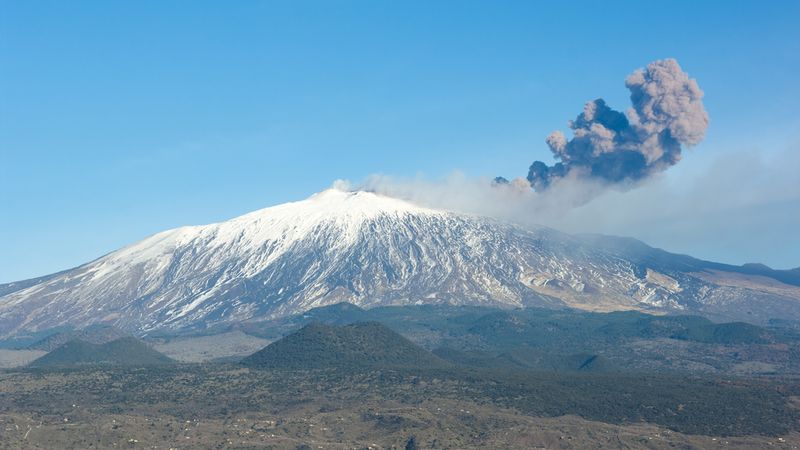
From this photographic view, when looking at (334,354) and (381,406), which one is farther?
(334,354)

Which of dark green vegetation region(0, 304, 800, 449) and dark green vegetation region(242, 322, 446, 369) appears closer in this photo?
dark green vegetation region(0, 304, 800, 449)

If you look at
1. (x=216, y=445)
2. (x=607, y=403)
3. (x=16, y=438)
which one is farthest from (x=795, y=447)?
(x=16, y=438)

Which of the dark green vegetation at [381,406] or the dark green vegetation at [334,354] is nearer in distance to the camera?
the dark green vegetation at [381,406]

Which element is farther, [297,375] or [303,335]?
[303,335]

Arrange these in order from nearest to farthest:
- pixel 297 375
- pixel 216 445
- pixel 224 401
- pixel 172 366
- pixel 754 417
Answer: pixel 216 445, pixel 754 417, pixel 224 401, pixel 297 375, pixel 172 366

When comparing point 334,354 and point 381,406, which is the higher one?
point 334,354

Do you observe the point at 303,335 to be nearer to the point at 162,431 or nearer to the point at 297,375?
the point at 297,375

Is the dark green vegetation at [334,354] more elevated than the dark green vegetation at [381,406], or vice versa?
the dark green vegetation at [334,354]

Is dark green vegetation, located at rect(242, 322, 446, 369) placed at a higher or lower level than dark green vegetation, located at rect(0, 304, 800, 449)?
higher
